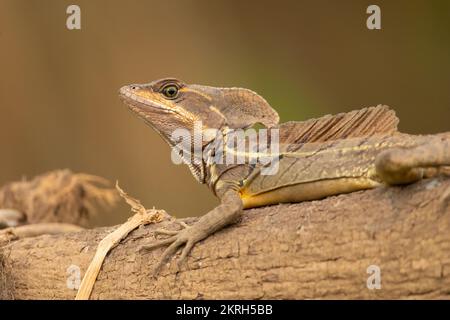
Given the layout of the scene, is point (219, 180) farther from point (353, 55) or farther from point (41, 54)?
point (41, 54)

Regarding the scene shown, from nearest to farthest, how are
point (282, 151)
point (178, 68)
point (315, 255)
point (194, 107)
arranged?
point (315, 255), point (282, 151), point (194, 107), point (178, 68)

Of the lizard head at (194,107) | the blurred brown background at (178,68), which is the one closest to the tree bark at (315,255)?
the lizard head at (194,107)

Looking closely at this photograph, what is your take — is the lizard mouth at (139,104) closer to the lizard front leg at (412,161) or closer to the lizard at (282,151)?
the lizard at (282,151)

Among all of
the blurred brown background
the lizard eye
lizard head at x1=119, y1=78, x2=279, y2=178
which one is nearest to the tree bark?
lizard head at x1=119, y1=78, x2=279, y2=178

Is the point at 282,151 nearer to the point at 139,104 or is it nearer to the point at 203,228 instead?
the point at 203,228

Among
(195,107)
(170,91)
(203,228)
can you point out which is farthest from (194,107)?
(203,228)

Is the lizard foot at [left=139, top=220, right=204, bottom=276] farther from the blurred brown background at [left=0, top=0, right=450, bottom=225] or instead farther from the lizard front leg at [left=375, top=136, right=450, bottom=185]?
the blurred brown background at [left=0, top=0, right=450, bottom=225]
